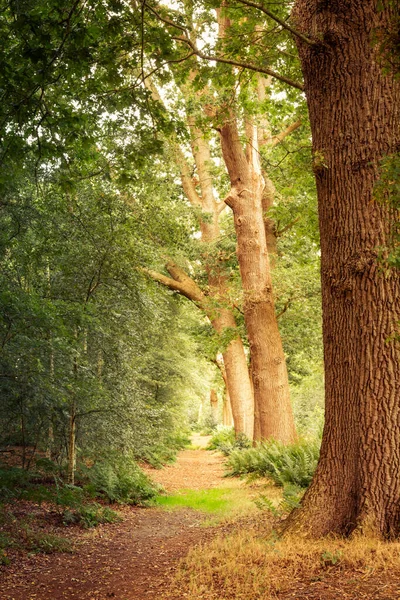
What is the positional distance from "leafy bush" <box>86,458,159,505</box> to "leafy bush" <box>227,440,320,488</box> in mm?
2763

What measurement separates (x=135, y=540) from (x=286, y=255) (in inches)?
470

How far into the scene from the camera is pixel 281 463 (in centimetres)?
1171

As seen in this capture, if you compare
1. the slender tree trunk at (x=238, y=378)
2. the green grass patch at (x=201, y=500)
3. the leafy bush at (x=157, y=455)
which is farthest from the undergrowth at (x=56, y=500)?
the slender tree trunk at (x=238, y=378)

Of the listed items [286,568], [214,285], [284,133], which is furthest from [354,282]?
[214,285]

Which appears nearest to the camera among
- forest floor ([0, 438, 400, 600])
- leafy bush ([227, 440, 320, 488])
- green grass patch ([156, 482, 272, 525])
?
forest floor ([0, 438, 400, 600])

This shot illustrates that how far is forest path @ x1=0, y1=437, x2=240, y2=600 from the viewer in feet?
17.7

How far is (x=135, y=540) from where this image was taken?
7953 mm

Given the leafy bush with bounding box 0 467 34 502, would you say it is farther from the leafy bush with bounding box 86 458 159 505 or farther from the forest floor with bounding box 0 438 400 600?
the leafy bush with bounding box 86 458 159 505

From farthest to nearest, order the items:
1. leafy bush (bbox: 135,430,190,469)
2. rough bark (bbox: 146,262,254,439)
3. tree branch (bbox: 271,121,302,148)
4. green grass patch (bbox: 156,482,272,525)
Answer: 1. rough bark (bbox: 146,262,254,439)
2. leafy bush (bbox: 135,430,190,469)
3. tree branch (bbox: 271,121,302,148)
4. green grass patch (bbox: 156,482,272,525)

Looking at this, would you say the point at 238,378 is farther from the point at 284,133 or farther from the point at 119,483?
the point at 284,133

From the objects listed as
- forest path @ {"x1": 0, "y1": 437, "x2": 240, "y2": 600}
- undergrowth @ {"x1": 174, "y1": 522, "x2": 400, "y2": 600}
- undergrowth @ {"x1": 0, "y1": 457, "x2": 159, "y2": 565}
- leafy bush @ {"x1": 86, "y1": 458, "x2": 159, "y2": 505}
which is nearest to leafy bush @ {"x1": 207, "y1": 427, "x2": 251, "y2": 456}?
leafy bush @ {"x1": 86, "y1": 458, "x2": 159, "y2": 505}

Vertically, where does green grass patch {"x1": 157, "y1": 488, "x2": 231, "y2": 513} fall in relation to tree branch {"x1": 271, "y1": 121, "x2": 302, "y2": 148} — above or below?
below

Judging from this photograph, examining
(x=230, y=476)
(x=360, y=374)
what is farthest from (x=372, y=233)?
(x=230, y=476)

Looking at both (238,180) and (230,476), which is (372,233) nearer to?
(238,180)
